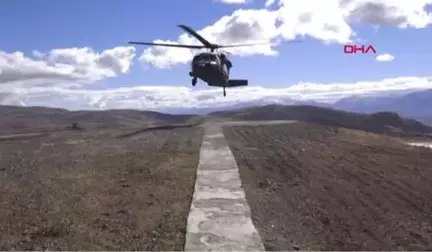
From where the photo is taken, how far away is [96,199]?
16.8 m

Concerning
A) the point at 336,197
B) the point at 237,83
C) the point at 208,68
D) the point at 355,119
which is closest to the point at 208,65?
the point at 208,68

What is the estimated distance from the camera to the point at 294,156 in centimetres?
2741

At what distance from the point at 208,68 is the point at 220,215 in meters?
21.6

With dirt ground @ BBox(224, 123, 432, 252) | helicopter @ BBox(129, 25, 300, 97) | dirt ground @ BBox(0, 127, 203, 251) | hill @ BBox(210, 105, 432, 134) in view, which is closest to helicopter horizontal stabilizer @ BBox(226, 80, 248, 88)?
helicopter @ BBox(129, 25, 300, 97)

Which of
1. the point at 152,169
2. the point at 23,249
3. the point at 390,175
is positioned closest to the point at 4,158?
the point at 152,169

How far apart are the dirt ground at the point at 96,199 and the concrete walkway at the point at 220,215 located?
386 millimetres

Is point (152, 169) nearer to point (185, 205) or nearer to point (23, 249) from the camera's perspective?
point (185, 205)

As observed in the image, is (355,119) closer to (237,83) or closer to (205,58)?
(237,83)

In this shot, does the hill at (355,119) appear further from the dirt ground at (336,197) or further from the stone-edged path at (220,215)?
the stone-edged path at (220,215)

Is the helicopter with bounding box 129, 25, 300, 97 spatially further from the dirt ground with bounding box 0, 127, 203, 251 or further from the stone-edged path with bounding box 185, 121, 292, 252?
the stone-edged path with bounding box 185, 121, 292, 252

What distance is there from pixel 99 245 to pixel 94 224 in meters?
1.92

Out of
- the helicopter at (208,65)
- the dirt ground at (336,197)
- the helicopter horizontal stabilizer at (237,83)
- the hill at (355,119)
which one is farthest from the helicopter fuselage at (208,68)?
the hill at (355,119)

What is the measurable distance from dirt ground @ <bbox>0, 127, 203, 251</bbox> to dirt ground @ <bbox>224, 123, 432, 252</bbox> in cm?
283

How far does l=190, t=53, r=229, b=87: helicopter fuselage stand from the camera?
115ft
